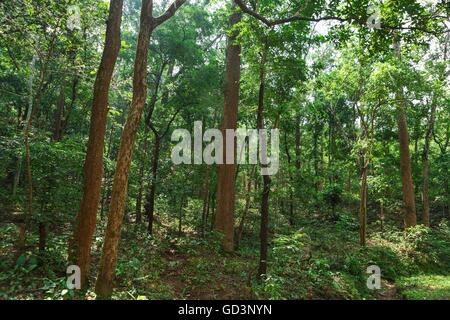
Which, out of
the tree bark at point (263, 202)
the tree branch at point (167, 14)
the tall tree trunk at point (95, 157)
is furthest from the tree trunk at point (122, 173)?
the tree bark at point (263, 202)

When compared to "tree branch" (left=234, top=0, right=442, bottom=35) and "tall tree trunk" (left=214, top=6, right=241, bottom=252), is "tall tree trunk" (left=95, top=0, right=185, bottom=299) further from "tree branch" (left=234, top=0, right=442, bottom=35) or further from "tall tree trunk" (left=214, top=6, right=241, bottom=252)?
"tall tree trunk" (left=214, top=6, right=241, bottom=252)

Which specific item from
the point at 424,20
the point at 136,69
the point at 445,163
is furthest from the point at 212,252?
the point at 445,163

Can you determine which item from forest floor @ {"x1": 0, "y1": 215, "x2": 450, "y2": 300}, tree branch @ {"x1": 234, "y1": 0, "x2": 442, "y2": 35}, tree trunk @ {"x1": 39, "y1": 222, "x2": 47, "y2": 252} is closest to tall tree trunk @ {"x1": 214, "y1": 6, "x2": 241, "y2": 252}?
forest floor @ {"x1": 0, "y1": 215, "x2": 450, "y2": 300}

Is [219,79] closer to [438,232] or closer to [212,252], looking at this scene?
[212,252]

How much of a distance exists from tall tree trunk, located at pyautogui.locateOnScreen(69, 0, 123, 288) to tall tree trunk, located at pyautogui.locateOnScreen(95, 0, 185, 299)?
0.83 meters

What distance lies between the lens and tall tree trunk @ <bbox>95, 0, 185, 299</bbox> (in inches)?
210

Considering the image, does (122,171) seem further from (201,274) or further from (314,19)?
(314,19)

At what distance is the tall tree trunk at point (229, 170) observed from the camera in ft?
35.1

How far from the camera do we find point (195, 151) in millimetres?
14430

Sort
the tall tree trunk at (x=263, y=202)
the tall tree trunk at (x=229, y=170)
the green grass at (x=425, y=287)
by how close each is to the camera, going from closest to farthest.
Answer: the tall tree trunk at (x=263, y=202)
the green grass at (x=425, y=287)
the tall tree trunk at (x=229, y=170)

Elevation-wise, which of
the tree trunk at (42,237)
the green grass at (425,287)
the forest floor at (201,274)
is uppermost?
the tree trunk at (42,237)

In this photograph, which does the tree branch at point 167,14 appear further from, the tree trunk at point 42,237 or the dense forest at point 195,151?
the tree trunk at point 42,237

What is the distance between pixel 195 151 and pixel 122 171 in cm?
902

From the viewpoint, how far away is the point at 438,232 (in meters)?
16.3
